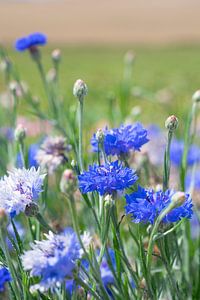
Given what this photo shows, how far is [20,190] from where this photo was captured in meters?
0.83

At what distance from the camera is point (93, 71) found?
8828 mm

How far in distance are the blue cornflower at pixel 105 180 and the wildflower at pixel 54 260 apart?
104mm

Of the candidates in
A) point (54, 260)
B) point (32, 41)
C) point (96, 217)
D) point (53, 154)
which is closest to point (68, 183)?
point (54, 260)

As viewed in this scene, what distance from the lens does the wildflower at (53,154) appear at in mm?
1300

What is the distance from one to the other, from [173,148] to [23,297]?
3.10ft

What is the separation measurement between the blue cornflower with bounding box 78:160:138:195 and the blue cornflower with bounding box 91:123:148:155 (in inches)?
4.7

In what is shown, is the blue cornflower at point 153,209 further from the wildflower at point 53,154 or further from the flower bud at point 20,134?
the wildflower at point 53,154

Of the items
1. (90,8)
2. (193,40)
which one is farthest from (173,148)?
(90,8)

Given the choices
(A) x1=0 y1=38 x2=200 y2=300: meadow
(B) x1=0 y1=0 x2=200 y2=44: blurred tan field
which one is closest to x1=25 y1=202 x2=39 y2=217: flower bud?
(A) x1=0 y1=38 x2=200 y2=300: meadow

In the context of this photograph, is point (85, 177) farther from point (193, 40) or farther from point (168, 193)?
point (193, 40)

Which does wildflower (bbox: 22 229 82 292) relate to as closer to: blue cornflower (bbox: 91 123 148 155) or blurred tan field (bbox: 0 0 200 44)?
blue cornflower (bbox: 91 123 148 155)

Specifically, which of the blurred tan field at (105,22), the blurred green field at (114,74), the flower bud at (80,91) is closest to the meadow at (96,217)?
the flower bud at (80,91)

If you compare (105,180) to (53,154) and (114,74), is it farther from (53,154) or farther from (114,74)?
(114,74)

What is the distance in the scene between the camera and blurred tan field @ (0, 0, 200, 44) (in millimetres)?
16156
